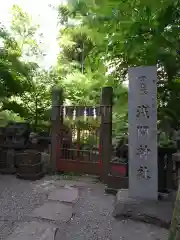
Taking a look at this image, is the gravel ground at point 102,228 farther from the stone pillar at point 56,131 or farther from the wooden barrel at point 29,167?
the stone pillar at point 56,131

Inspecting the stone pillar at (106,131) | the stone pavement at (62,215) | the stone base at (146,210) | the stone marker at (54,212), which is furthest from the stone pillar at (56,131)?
the stone base at (146,210)

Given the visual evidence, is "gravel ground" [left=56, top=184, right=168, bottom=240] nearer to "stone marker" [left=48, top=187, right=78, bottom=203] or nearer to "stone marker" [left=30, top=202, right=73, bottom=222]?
"stone marker" [left=30, top=202, right=73, bottom=222]

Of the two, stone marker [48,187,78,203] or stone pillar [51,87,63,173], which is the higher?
stone pillar [51,87,63,173]

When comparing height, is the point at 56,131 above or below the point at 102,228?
above

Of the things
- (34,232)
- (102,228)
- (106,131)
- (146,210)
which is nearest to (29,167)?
(106,131)

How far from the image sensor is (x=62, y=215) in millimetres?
3734

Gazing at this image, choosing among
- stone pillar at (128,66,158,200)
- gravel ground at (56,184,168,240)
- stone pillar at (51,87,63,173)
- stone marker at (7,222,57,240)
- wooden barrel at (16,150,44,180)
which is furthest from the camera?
stone pillar at (51,87,63,173)

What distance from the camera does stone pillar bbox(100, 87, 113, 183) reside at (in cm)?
567

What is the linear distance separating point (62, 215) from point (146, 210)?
1243mm

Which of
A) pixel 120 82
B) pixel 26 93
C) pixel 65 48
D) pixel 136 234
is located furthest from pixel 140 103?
pixel 65 48

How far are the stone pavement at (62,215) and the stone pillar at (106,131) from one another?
459 mm

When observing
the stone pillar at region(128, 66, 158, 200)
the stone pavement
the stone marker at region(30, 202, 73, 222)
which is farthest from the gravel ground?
the stone pillar at region(128, 66, 158, 200)

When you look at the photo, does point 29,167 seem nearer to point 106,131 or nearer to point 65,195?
point 65,195

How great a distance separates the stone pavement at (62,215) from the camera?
3.14 m
